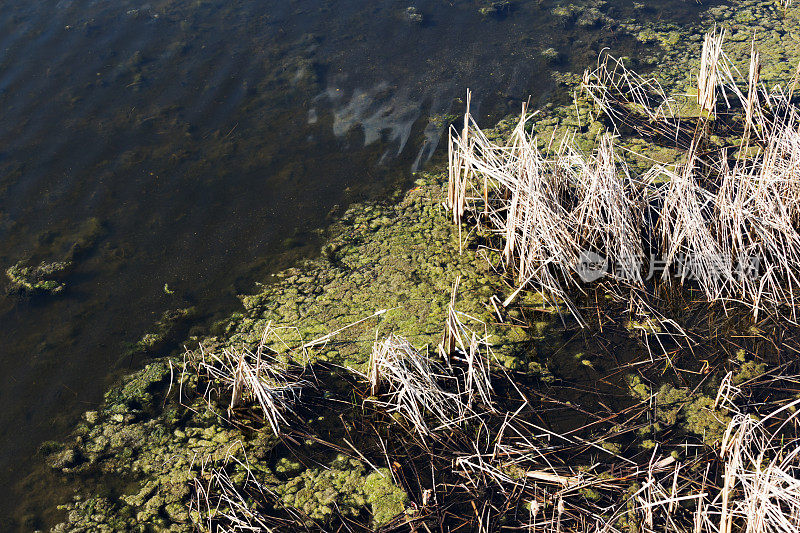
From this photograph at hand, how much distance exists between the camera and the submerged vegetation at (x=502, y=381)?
2.39 m

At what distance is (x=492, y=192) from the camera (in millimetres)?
3723

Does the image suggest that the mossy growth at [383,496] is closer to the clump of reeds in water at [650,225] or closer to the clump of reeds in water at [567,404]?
the clump of reeds in water at [567,404]

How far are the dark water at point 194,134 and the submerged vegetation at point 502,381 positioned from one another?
0.30 metres

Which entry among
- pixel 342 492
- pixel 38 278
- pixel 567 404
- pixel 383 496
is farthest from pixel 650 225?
pixel 38 278

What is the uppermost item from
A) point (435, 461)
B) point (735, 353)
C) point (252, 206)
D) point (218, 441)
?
point (252, 206)

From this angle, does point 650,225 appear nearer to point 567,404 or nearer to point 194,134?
point 567,404

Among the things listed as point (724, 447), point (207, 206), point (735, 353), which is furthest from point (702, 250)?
point (207, 206)

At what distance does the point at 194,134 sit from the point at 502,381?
2.75 metres

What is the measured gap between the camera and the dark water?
319 centimetres

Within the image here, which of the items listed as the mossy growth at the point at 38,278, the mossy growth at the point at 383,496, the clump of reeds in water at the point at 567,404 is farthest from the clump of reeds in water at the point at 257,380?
the mossy growth at the point at 38,278

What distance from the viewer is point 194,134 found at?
429 cm

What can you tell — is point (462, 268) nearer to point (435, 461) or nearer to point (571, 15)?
point (435, 461)

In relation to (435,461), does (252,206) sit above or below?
above

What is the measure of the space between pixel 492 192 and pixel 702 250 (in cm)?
119
